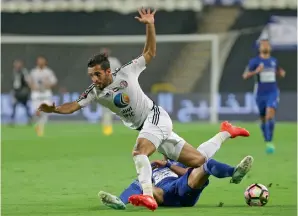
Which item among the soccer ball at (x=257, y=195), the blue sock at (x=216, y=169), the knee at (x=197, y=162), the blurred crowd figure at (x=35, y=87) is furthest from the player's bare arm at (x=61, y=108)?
the blurred crowd figure at (x=35, y=87)

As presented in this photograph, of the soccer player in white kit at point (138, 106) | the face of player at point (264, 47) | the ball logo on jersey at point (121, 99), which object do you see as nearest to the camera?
the soccer player in white kit at point (138, 106)

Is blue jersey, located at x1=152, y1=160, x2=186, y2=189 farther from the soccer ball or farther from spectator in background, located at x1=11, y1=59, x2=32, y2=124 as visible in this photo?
spectator in background, located at x1=11, y1=59, x2=32, y2=124

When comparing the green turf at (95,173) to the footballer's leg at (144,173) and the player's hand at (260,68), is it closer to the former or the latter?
the footballer's leg at (144,173)

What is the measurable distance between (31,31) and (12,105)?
142 inches

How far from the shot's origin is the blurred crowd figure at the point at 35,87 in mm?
29758

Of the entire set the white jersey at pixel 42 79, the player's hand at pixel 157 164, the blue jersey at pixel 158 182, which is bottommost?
the white jersey at pixel 42 79

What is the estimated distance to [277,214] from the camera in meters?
11.1

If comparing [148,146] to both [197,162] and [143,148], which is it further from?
[197,162]

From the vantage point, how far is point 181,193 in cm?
1172

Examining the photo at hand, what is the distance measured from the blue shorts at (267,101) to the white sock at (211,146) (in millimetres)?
8481

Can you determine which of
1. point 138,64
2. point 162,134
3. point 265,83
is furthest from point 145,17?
point 265,83

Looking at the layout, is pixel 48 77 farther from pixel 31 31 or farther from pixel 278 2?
pixel 278 2

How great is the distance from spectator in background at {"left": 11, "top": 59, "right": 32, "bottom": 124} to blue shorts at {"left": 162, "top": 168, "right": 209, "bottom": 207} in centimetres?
2118

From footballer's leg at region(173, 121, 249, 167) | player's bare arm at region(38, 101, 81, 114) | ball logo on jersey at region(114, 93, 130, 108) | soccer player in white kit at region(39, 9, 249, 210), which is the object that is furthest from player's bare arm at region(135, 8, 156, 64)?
footballer's leg at region(173, 121, 249, 167)
